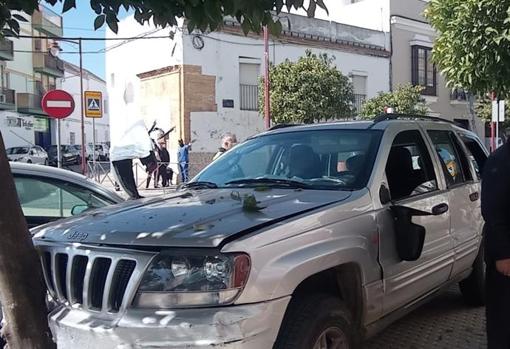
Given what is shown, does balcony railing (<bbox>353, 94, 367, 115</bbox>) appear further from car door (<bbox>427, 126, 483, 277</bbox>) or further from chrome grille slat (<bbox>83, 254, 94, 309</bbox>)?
chrome grille slat (<bbox>83, 254, 94, 309</bbox>)

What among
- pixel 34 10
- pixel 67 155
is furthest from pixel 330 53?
pixel 34 10

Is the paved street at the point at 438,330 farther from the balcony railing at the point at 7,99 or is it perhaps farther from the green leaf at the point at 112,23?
the balcony railing at the point at 7,99

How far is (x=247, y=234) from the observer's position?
288 centimetres

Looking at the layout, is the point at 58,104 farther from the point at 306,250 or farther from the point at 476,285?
the point at 306,250

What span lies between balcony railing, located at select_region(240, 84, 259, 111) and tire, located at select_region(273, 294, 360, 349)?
1973 centimetres

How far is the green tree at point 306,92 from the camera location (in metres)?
20.2

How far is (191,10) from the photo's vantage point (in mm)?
3232

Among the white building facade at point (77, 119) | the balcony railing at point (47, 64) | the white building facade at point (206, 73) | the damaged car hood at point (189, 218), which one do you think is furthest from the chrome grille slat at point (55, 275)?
the white building facade at point (77, 119)

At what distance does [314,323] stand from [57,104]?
939 cm

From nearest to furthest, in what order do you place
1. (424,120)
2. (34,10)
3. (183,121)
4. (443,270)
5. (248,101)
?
(34,10) → (443,270) → (424,120) → (183,121) → (248,101)

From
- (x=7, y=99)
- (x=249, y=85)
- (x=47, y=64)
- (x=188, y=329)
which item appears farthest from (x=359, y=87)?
(x=47, y=64)

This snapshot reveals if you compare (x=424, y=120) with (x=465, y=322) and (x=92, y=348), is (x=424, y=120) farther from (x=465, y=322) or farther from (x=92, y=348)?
(x=92, y=348)

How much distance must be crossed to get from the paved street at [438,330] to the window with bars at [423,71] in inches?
954

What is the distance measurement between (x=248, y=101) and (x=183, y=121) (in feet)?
9.98
